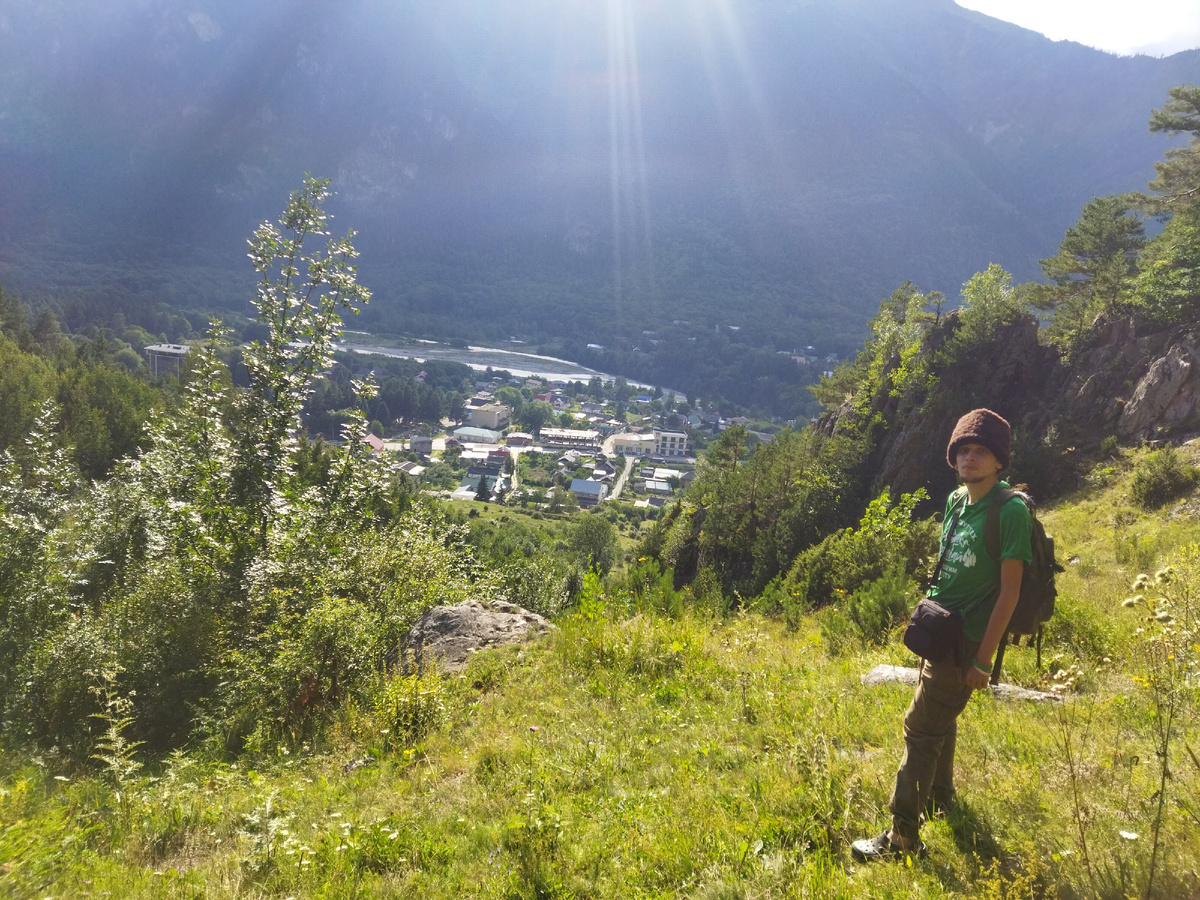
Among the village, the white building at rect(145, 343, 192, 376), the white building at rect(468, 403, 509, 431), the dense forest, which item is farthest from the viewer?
the white building at rect(468, 403, 509, 431)

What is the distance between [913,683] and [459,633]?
4.92 m

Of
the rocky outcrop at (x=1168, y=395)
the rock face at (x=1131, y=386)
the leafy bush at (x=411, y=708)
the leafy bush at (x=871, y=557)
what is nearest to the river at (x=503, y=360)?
the rock face at (x=1131, y=386)

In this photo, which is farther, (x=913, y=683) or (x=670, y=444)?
(x=670, y=444)

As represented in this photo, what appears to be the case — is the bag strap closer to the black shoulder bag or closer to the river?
the black shoulder bag

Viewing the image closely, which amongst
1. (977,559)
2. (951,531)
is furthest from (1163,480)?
(977,559)

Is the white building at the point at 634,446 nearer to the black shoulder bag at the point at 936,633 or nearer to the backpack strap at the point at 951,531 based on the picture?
the backpack strap at the point at 951,531

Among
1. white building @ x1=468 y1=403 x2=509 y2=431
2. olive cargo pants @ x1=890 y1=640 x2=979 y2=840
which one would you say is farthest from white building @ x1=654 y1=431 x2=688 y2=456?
olive cargo pants @ x1=890 y1=640 x2=979 y2=840

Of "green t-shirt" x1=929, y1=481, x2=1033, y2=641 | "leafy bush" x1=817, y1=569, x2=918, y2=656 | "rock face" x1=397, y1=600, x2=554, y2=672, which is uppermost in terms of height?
"green t-shirt" x1=929, y1=481, x2=1033, y2=641

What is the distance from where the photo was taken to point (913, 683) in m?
4.97

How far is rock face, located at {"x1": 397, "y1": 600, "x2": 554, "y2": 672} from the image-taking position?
6605 mm

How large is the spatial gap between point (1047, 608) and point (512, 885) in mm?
2941

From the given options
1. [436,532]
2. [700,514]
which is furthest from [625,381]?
[436,532]

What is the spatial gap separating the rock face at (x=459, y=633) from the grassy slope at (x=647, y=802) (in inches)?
38.6

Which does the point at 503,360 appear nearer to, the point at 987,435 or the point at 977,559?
the point at 987,435
